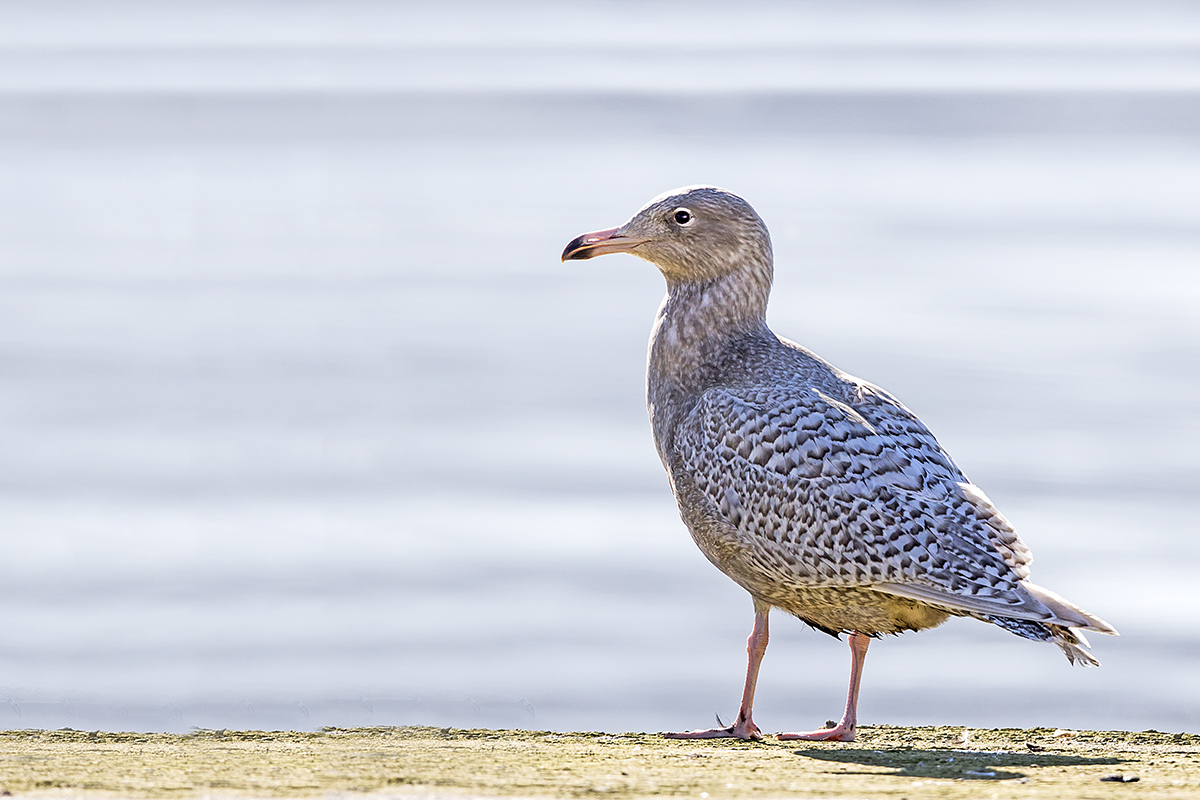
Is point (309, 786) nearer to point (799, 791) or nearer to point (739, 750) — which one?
point (799, 791)

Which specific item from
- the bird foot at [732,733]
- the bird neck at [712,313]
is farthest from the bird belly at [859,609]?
the bird neck at [712,313]

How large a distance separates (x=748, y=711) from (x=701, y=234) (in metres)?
2.35

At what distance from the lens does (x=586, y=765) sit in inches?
196

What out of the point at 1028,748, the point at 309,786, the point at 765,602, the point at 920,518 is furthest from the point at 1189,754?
the point at 309,786

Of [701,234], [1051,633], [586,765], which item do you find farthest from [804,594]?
[586,765]

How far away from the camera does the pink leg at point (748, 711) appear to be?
21.6 ft

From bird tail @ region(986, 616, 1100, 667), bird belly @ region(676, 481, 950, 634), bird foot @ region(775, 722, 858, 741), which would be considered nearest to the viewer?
bird tail @ region(986, 616, 1100, 667)

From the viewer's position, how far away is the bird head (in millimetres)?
7605

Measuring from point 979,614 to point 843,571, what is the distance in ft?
2.00

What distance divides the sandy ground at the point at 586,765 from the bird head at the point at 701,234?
2.34 m

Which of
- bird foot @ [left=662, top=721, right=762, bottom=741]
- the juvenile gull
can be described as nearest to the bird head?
the juvenile gull

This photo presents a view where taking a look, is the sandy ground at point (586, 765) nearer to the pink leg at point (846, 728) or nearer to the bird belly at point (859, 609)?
the pink leg at point (846, 728)

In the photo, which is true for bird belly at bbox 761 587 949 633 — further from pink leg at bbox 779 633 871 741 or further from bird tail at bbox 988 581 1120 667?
bird tail at bbox 988 581 1120 667

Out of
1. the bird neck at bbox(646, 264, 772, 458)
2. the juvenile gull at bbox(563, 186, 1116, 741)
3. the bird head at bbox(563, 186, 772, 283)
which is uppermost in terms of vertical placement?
the bird head at bbox(563, 186, 772, 283)
